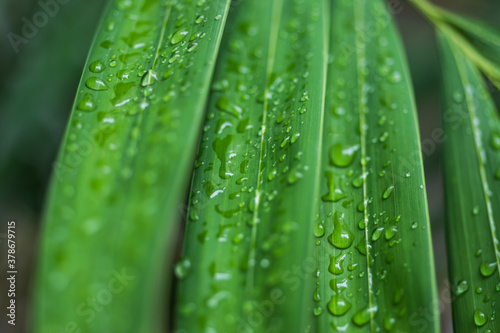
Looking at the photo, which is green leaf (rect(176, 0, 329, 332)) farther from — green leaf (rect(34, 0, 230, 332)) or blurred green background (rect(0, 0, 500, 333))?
blurred green background (rect(0, 0, 500, 333))

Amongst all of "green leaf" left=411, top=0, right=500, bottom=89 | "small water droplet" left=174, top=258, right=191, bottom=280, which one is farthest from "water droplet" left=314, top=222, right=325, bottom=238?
"green leaf" left=411, top=0, right=500, bottom=89

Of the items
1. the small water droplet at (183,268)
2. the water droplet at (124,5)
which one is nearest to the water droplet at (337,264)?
the small water droplet at (183,268)

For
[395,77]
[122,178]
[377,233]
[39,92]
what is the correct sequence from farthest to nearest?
[39,92], [395,77], [377,233], [122,178]

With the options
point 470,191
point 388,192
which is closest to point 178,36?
point 388,192

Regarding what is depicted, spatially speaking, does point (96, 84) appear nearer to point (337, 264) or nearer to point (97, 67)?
point (97, 67)

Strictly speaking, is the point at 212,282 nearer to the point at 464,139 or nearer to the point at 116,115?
the point at 116,115

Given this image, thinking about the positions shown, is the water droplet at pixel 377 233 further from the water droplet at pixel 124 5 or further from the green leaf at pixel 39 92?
the green leaf at pixel 39 92
